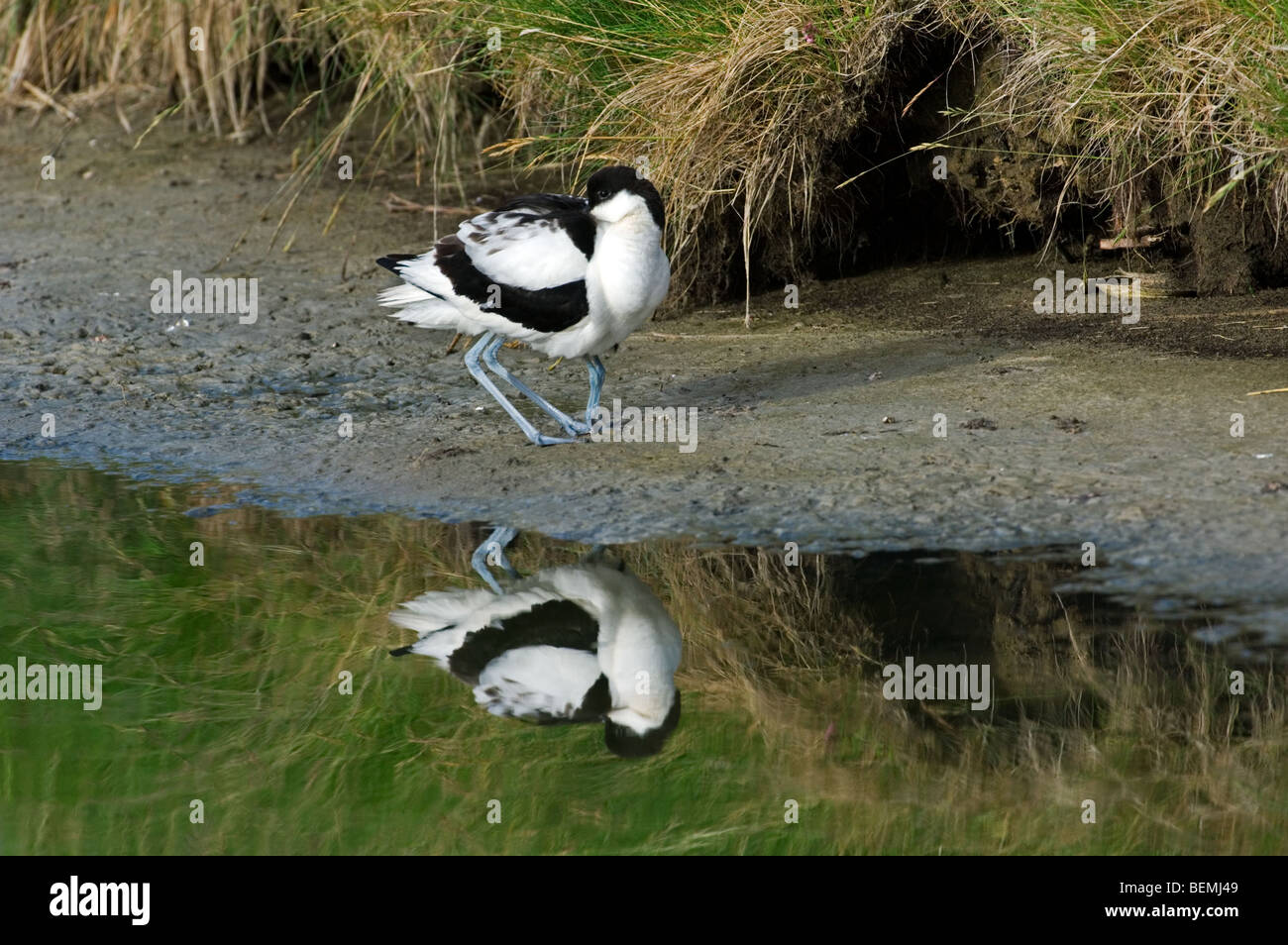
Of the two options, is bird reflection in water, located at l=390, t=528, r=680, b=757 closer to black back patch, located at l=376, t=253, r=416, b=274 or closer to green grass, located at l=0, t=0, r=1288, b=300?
black back patch, located at l=376, t=253, r=416, b=274

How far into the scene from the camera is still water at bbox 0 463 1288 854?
3.19 m

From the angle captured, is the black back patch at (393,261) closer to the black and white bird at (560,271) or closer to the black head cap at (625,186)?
the black and white bird at (560,271)

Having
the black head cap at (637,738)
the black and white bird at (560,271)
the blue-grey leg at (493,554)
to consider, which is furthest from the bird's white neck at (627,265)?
the black head cap at (637,738)

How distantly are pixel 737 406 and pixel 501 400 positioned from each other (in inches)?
36.8

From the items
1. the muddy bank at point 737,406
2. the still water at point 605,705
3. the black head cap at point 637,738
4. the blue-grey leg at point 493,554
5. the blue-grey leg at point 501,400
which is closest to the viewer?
the still water at point 605,705

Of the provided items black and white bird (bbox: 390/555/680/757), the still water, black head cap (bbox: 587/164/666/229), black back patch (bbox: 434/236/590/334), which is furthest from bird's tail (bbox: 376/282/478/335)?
black and white bird (bbox: 390/555/680/757)

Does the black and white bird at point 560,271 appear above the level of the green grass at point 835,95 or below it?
below

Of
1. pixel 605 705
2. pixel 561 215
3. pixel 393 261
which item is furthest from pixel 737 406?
pixel 605 705

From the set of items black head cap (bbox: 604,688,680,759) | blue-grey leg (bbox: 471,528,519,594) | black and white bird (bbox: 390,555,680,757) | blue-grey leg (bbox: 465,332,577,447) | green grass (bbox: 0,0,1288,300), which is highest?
green grass (bbox: 0,0,1288,300)

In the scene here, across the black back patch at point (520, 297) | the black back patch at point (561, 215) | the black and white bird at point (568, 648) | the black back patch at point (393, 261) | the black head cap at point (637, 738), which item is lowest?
the black head cap at point (637, 738)

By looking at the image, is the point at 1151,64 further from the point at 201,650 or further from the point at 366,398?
the point at 201,650

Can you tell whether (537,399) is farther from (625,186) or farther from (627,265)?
(625,186)

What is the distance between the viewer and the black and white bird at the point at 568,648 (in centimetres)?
367

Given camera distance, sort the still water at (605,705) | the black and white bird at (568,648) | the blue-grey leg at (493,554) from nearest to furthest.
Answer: the still water at (605,705), the black and white bird at (568,648), the blue-grey leg at (493,554)
